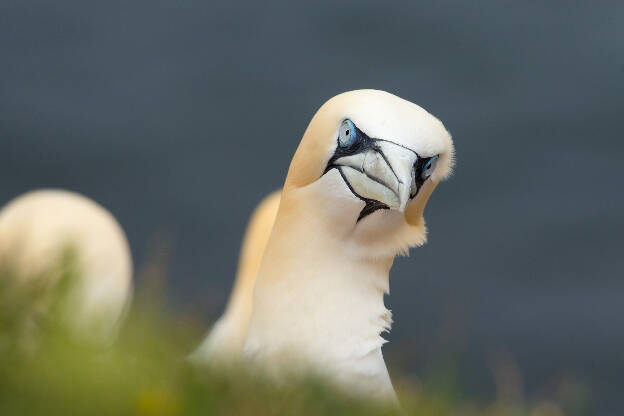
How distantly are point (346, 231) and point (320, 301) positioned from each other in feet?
1.14

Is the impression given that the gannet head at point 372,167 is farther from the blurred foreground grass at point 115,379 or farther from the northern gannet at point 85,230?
the blurred foreground grass at point 115,379

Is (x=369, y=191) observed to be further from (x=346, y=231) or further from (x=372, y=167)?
(x=346, y=231)

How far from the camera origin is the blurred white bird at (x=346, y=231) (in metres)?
5.17

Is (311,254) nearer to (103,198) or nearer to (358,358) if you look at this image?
(358,358)

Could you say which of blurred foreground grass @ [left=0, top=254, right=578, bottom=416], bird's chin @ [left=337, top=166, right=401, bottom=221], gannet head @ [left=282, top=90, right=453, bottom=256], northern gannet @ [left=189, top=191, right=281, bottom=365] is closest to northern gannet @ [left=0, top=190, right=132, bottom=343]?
northern gannet @ [left=189, top=191, right=281, bottom=365]

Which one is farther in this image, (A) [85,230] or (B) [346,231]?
(A) [85,230]

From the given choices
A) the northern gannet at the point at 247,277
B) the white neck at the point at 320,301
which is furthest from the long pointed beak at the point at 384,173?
the northern gannet at the point at 247,277

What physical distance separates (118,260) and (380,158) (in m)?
3.15

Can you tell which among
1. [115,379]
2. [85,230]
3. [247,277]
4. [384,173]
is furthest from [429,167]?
[247,277]

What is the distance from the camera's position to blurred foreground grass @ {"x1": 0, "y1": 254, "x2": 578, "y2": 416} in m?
2.50

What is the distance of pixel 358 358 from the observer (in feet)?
16.9

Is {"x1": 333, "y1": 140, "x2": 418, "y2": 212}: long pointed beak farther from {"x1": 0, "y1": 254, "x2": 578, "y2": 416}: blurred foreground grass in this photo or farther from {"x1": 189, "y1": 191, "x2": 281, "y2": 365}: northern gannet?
{"x1": 189, "y1": 191, "x2": 281, "y2": 365}: northern gannet

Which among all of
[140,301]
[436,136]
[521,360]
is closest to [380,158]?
[436,136]

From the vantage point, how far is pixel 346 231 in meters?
5.41
